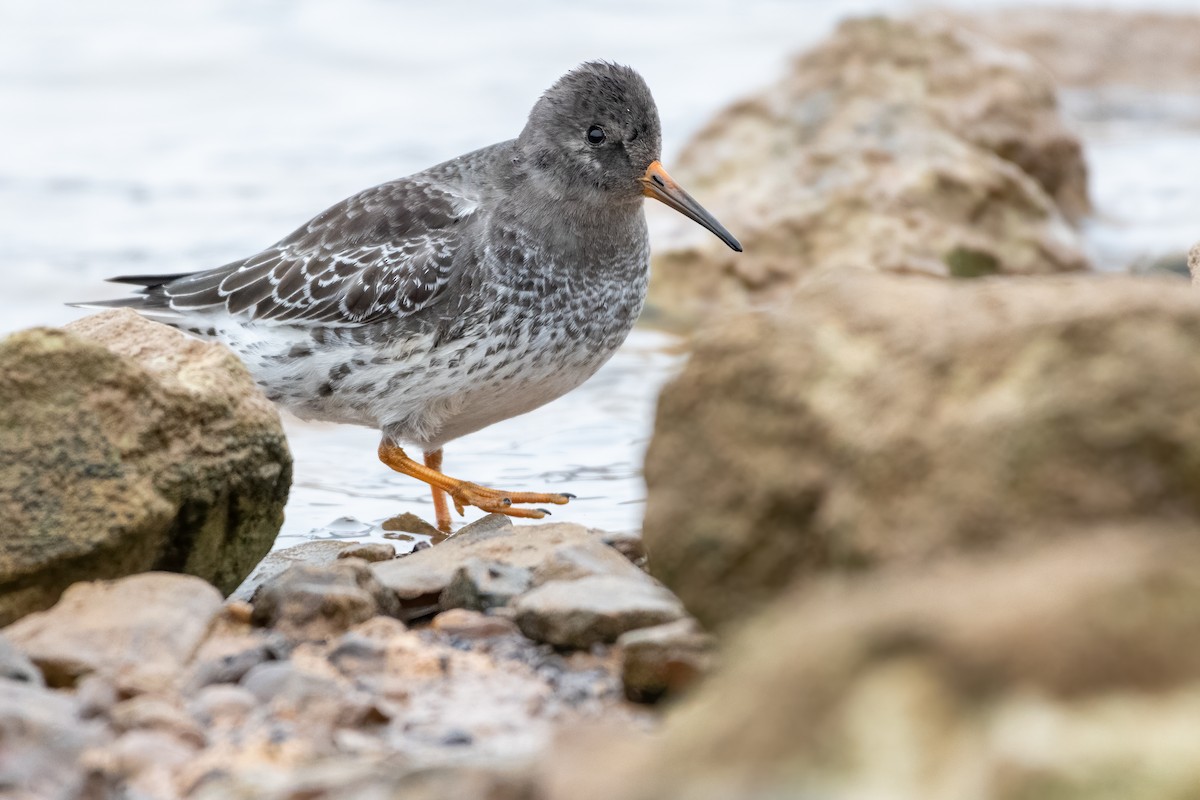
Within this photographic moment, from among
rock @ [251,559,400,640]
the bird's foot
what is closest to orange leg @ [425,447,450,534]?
the bird's foot

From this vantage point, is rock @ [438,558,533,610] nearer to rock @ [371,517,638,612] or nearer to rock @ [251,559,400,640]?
rock @ [371,517,638,612]

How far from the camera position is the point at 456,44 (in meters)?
22.1

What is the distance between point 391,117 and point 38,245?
19.1ft

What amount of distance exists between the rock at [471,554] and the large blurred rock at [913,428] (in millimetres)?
1196

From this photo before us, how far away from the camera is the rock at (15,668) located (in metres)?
4.32

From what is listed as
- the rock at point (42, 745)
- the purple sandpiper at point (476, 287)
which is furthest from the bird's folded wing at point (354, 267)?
the rock at point (42, 745)

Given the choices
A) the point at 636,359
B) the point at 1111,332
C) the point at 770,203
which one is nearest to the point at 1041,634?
the point at 1111,332

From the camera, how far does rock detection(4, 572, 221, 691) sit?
4477 millimetres

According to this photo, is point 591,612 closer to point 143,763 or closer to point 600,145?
point 143,763

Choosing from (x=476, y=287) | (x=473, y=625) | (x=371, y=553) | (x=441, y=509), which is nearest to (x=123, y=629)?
(x=473, y=625)

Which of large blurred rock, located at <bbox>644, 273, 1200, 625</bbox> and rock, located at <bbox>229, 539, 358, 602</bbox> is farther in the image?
rock, located at <bbox>229, 539, 358, 602</bbox>

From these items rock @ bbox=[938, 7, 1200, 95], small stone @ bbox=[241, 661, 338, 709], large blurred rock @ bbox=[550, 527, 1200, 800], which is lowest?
small stone @ bbox=[241, 661, 338, 709]

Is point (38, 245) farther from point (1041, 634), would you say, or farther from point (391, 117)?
point (1041, 634)

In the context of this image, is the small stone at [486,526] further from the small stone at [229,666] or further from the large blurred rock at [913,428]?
the large blurred rock at [913,428]
